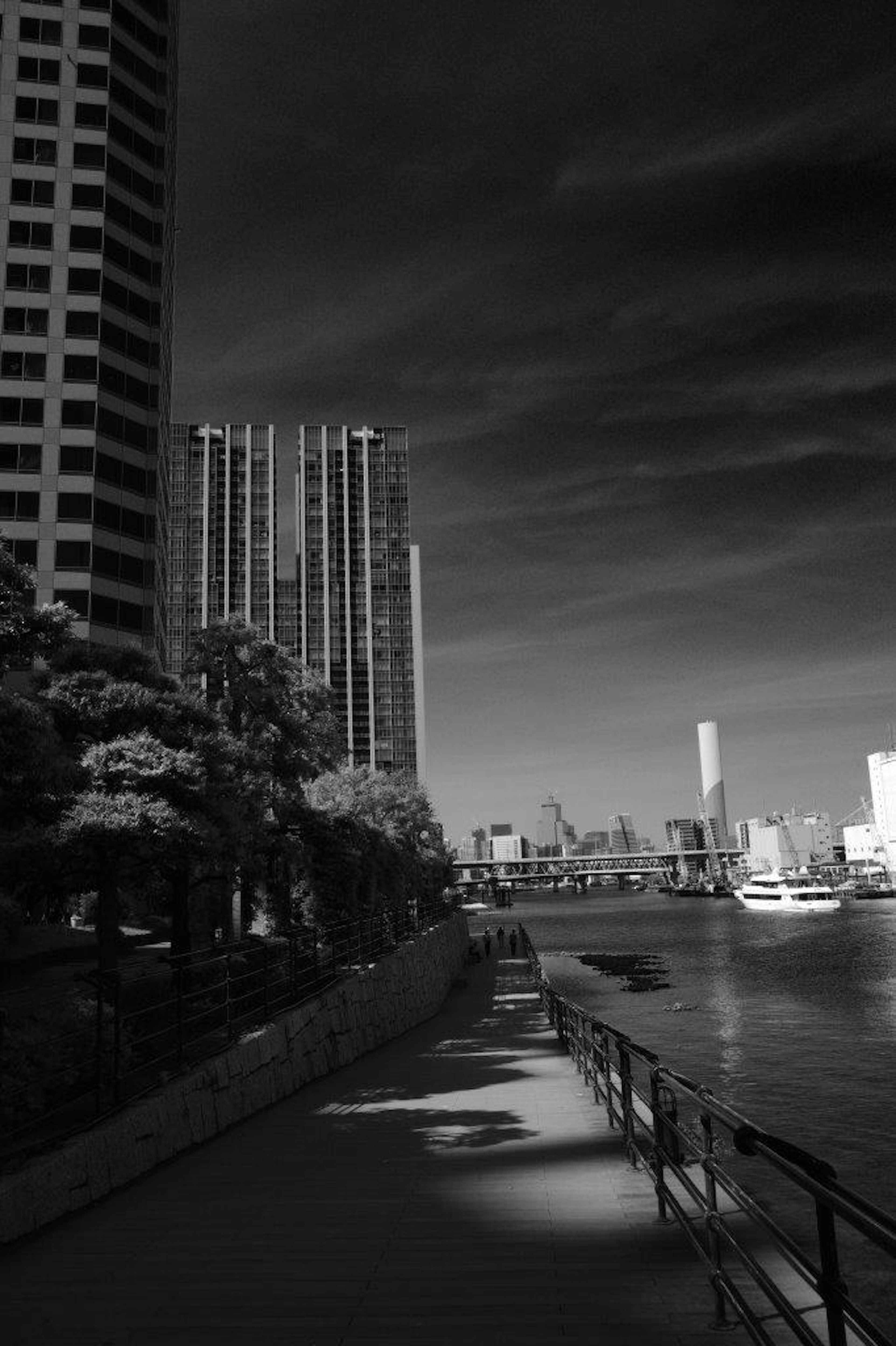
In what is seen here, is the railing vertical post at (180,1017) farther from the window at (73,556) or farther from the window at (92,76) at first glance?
the window at (92,76)

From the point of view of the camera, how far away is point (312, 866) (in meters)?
32.5

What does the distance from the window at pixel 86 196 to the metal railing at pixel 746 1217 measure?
202 feet

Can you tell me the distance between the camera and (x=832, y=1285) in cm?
364

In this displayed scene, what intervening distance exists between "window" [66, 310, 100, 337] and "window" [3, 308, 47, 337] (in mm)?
1358

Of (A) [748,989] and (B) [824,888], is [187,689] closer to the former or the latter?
(A) [748,989]

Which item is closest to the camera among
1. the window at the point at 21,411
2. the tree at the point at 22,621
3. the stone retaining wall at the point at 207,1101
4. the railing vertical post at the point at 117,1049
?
the stone retaining wall at the point at 207,1101

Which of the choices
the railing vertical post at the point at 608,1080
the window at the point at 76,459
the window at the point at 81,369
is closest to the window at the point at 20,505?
the window at the point at 76,459

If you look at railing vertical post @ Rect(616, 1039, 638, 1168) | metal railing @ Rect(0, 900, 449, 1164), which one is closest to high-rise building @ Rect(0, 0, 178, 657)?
metal railing @ Rect(0, 900, 449, 1164)

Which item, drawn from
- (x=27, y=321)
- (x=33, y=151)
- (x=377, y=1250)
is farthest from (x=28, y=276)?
(x=377, y=1250)

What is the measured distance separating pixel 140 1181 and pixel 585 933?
403ft

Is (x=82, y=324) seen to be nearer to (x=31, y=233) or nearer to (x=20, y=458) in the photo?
(x=31, y=233)

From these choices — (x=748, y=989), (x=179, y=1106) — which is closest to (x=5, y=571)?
(x=179, y=1106)

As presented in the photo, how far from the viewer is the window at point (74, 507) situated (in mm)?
54312

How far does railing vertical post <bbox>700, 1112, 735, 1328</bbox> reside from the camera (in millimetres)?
5797
